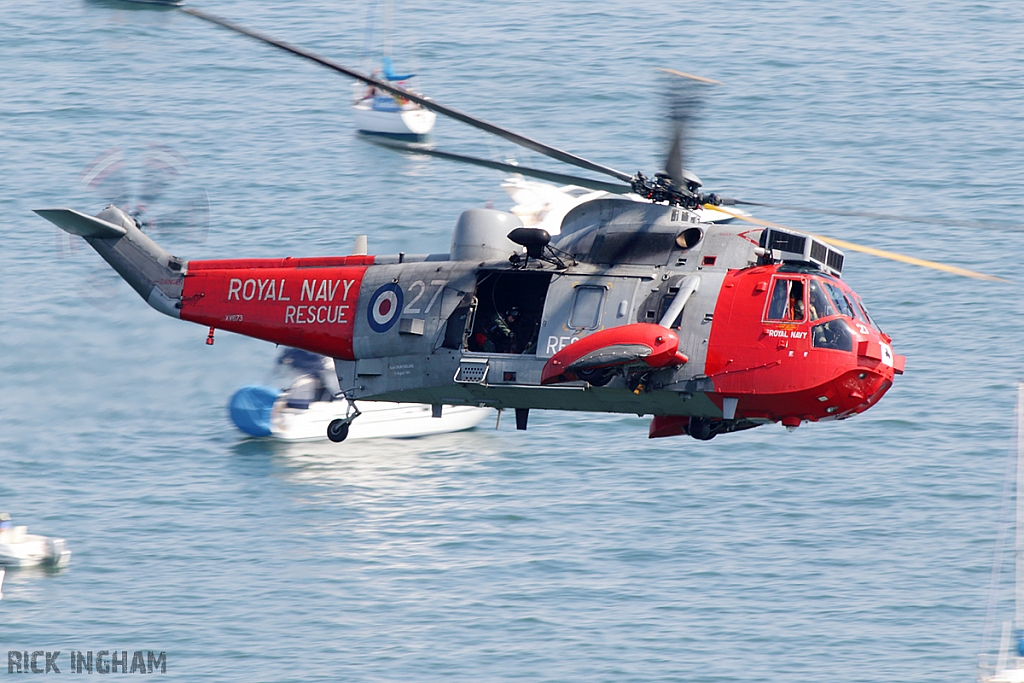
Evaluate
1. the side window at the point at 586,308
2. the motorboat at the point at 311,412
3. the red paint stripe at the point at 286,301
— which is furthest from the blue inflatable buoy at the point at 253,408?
the side window at the point at 586,308

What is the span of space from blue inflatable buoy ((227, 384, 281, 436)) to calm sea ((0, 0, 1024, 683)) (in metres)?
0.66

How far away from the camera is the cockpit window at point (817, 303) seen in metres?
19.3

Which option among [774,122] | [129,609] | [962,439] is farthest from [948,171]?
[129,609]

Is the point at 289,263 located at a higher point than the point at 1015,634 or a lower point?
higher

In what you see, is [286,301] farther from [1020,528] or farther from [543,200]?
[543,200]

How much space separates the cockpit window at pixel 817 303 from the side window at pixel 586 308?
3117 millimetres

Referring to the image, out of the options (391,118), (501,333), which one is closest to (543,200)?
(391,118)

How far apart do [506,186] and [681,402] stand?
30046 mm

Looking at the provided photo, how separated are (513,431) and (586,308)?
24636mm

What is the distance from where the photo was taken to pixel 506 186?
161 feet

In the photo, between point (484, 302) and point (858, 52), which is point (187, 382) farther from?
point (858, 52)

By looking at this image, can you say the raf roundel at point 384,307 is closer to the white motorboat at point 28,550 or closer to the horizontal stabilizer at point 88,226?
the horizontal stabilizer at point 88,226

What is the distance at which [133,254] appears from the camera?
82.9 ft

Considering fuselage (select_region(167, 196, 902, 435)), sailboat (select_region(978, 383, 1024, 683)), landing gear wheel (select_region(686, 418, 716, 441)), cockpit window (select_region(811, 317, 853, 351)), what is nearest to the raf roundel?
fuselage (select_region(167, 196, 902, 435))
